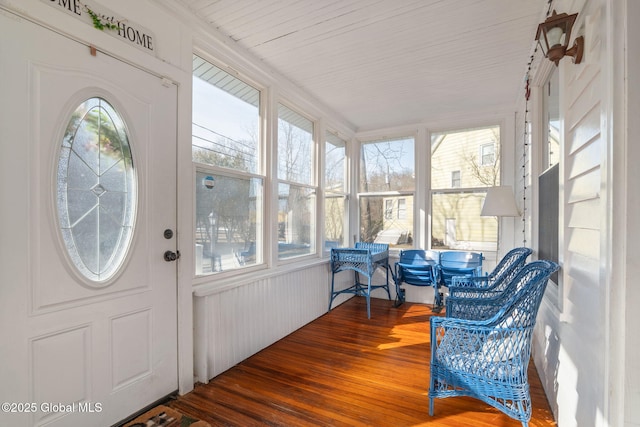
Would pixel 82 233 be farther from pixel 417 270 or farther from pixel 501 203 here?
pixel 501 203

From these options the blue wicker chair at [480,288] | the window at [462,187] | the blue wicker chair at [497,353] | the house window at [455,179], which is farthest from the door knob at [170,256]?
the house window at [455,179]

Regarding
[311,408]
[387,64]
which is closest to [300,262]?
[311,408]

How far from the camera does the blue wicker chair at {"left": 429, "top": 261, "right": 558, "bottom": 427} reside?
67.2 inches

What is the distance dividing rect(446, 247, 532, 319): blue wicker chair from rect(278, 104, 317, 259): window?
1.73m

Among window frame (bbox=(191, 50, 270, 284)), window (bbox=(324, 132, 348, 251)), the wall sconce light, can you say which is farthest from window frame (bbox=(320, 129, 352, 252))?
the wall sconce light

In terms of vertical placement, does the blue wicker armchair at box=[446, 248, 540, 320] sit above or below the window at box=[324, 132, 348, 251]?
below

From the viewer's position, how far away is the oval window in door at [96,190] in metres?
1.63

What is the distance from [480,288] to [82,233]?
280 cm

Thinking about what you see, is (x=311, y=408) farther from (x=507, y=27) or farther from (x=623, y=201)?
(x=507, y=27)

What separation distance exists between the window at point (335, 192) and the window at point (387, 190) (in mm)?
343

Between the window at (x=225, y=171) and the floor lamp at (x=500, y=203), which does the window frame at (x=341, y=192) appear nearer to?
the window at (x=225, y=171)

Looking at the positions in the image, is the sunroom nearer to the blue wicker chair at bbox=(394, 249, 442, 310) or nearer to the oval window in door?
the oval window in door

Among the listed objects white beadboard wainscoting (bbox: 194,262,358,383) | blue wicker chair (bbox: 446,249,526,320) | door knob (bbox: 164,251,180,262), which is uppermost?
door knob (bbox: 164,251,180,262)

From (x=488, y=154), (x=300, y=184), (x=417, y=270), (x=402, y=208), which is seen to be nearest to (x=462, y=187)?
(x=488, y=154)
